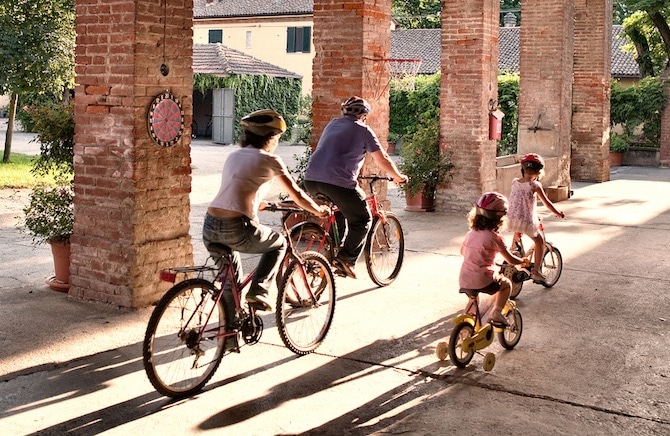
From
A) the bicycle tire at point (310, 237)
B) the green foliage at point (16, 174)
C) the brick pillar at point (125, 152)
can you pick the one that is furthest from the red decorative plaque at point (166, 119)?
the green foliage at point (16, 174)

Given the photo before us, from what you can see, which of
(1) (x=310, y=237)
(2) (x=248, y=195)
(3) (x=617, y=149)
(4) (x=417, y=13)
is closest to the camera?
(2) (x=248, y=195)

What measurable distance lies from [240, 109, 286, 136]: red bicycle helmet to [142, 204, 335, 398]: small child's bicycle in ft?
2.54

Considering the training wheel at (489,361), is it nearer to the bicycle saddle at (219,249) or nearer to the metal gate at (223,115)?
the bicycle saddle at (219,249)

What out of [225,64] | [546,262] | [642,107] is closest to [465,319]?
[546,262]

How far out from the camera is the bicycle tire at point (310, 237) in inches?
281

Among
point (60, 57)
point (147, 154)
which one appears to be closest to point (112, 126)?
point (147, 154)

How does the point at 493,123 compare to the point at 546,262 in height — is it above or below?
above

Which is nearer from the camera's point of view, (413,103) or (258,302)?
(258,302)

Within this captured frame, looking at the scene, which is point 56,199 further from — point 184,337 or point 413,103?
point 413,103

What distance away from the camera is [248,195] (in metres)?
5.37

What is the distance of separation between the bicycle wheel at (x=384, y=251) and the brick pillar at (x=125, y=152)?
6.10 ft

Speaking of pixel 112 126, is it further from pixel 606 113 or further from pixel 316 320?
pixel 606 113

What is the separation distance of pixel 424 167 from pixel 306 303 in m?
7.90

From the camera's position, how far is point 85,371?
5.53 meters
